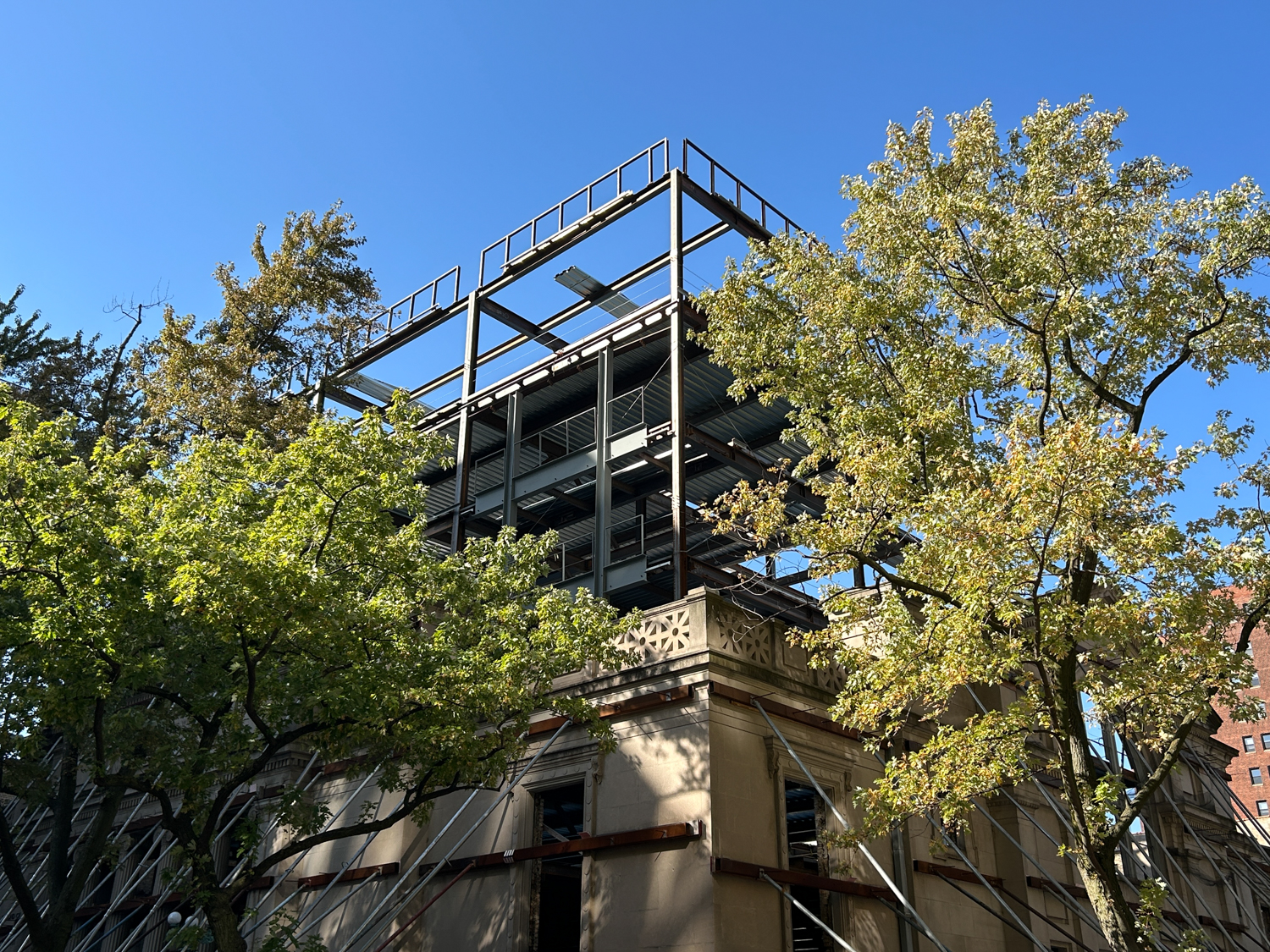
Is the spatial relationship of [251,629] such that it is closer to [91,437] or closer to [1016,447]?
[1016,447]

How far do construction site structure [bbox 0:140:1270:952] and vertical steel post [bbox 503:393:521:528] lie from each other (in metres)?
0.08

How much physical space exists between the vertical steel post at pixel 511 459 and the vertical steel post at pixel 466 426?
1511 mm

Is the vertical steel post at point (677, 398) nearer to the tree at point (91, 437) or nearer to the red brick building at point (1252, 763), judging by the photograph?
the tree at point (91, 437)

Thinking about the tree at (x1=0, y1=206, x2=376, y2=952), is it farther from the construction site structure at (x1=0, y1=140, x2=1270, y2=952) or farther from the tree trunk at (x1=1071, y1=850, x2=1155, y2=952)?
the tree trunk at (x1=1071, y1=850, x2=1155, y2=952)

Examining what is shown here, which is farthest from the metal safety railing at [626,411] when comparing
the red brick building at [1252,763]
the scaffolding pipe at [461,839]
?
the red brick building at [1252,763]

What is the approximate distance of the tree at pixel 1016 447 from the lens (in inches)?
493

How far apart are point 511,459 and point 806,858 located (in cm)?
1306

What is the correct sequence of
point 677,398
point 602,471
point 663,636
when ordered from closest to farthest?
1. point 663,636
2. point 677,398
3. point 602,471

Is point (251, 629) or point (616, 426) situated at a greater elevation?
point (616, 426)

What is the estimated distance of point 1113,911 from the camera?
11859 millimetres

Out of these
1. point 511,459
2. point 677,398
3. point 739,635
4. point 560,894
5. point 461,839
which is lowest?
point 560,894

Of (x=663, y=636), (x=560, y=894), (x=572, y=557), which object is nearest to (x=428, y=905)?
(x=560, y=894)

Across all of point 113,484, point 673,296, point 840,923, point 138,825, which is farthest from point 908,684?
point 138,825

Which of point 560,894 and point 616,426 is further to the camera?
point 616,426
